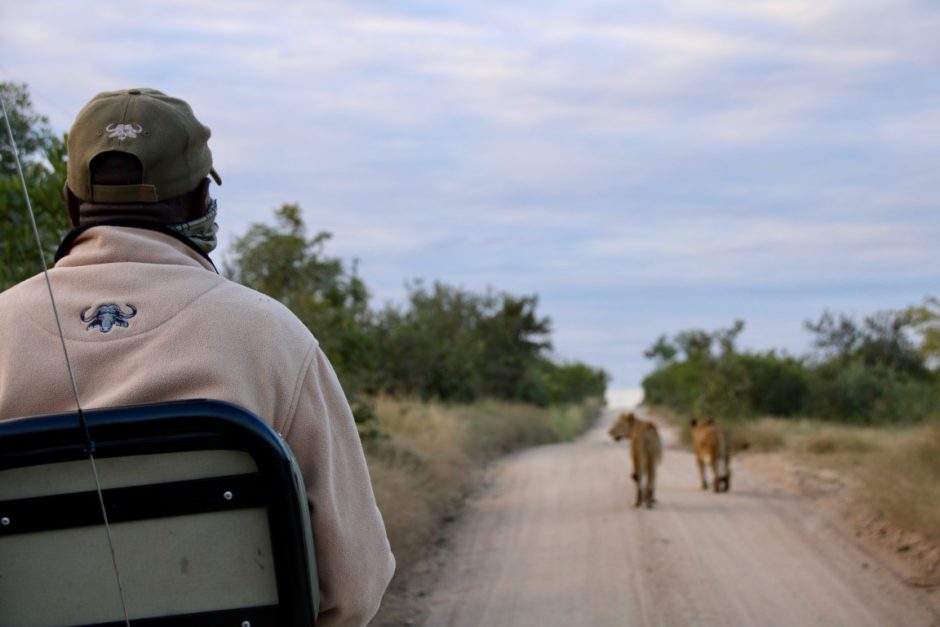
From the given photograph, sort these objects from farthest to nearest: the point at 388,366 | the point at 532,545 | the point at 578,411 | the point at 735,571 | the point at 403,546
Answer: the point at 578,411 → the point at 388,366 → the point at 532,545 → the point at 403,546 → the point at 735,571

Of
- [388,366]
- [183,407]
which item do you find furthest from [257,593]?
[388,366]

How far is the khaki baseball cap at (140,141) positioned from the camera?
2160 millimetres

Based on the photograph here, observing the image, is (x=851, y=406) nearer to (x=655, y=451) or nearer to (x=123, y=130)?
(x=655, y=451)

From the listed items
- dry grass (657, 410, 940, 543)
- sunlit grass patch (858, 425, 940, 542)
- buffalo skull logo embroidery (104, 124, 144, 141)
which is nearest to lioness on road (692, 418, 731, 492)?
dry grass (657, 410, 940, 543)

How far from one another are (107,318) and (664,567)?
848 centimetres

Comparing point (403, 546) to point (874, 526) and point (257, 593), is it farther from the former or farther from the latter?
point (257, 593)

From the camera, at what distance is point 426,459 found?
16.2 metres

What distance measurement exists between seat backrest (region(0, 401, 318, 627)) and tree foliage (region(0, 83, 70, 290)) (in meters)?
4.96

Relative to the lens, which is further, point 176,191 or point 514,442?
point 514,442

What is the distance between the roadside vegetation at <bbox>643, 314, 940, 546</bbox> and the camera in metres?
12.6

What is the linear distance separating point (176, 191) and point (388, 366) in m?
28.7

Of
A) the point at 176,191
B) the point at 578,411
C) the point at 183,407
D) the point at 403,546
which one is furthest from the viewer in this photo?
the point at 578,411

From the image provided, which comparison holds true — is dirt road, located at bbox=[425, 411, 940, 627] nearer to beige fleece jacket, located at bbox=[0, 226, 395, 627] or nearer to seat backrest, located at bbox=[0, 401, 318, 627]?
beige fleece jacket, located at bbox=[0, 226, 395, 627]

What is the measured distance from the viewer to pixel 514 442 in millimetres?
30922
